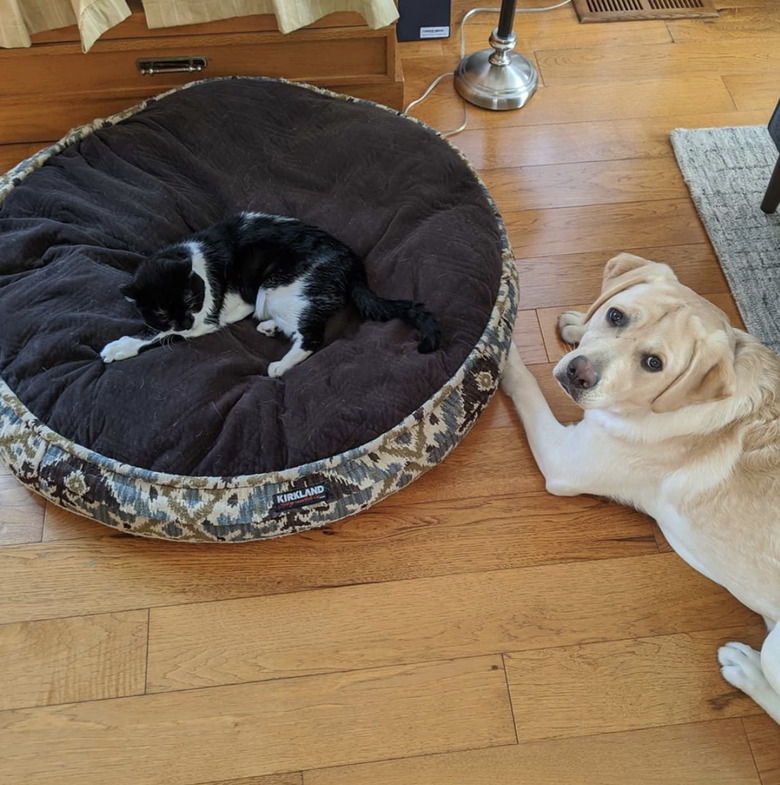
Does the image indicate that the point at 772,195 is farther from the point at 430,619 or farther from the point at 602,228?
the point at 430,619

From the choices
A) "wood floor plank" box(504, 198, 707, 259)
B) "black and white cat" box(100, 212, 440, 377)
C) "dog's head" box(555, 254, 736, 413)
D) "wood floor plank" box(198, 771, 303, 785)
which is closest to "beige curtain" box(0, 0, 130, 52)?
"black and white cat" box(100, 212, 440, 377)

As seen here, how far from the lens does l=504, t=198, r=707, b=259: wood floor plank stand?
263 cm

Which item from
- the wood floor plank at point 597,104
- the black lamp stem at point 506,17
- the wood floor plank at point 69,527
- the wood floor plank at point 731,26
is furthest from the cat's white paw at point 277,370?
the wood floor plank at point 731,26

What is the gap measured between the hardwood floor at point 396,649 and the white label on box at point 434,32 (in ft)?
5.39

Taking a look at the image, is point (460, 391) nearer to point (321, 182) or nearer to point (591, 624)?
point (591, 624)

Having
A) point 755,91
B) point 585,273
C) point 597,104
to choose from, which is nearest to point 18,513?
point 585,273

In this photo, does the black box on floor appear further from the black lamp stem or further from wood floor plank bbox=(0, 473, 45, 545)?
wood floor plank bbox=(0, 473, 45, 545)

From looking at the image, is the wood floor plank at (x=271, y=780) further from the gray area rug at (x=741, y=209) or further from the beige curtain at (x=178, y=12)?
the beige curtain at (x=178, y=12)

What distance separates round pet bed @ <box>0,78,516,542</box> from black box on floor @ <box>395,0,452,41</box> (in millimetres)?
676

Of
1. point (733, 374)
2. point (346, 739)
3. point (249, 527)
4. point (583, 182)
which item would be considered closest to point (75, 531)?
point (249, 527)

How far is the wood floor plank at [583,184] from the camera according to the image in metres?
2.74

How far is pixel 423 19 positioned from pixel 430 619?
232 cm

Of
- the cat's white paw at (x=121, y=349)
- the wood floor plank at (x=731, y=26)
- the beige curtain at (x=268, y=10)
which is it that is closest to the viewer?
the cat's white paw at (x=121, y=349)

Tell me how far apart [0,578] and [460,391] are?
4.10 feet
